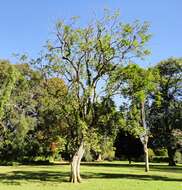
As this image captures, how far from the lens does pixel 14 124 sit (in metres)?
69.7

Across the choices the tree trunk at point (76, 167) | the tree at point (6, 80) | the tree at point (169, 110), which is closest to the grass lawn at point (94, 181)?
the tree trunk at point (76, 167)

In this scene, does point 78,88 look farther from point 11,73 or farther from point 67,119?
point 11,73

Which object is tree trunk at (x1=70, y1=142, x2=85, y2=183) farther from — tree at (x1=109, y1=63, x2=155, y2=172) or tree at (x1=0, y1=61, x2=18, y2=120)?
tree at (x1=0, y1=61, x2=18, y2=120)

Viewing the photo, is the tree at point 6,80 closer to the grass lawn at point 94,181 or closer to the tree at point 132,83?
the grass lawn at point 94,181

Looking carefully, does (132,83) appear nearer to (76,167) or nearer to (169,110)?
(76,167)

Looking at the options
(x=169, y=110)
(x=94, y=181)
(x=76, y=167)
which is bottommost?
(x=94, y=181)

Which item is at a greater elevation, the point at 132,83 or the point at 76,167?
the point at 132,83

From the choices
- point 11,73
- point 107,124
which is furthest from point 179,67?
point 107,124

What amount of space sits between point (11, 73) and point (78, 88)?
2799cm

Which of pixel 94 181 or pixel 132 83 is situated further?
pixel 132 83

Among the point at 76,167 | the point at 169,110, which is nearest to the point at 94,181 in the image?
the point at 76,167

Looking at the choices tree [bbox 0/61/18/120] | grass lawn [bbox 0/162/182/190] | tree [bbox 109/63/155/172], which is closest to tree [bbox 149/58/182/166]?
tree [bbox 0/61/18/120]

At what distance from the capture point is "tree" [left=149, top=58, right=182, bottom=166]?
227 ft

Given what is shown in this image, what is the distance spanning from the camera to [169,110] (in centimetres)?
7112
